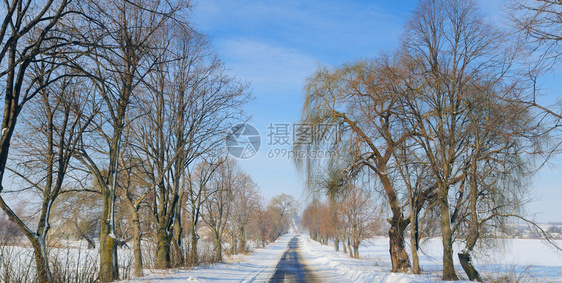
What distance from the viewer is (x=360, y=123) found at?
13461 mm

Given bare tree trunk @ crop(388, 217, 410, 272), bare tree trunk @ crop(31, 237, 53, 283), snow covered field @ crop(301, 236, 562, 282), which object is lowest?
snow covered field @ crop(301, 236, 562, 282)

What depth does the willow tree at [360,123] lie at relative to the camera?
41.7 feet

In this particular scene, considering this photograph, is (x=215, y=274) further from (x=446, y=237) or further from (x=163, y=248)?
(x=446, y=237)

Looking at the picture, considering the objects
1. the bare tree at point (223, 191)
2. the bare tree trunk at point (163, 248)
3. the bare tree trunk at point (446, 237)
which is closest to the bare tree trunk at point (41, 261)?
the bare tree trunk at point (163, 248)

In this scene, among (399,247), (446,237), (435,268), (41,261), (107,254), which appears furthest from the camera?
(435,268)

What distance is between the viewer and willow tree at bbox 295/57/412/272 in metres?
12.7

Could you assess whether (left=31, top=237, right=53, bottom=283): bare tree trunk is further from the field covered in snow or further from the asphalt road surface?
the asphalt road surface

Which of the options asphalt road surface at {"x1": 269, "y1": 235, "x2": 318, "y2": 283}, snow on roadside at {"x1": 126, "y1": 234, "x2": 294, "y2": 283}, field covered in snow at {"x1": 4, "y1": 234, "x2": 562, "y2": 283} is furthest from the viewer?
asphalt road surface at {"x1": 269, "y1": 235, "x2": 318, "y2": 283}

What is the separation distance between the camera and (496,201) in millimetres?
11805

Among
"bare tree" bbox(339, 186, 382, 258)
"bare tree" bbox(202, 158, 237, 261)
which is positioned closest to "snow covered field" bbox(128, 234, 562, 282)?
"bare tree" bbox(202, 158, 237, 261)

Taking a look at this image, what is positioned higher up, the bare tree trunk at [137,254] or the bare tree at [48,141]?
the bare tree at [48,141]

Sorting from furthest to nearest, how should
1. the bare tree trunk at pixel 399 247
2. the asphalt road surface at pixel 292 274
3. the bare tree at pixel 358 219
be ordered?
1. the bare tree at pixel 358 219
2. the bare tree trunk at pixel 399 247
3. the asphalt road surface at pixel 292 274

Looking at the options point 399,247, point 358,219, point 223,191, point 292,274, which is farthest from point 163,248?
point 358,219

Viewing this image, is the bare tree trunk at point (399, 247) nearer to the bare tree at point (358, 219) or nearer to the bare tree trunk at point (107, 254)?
the bare tree trunk at point (107, 254)
